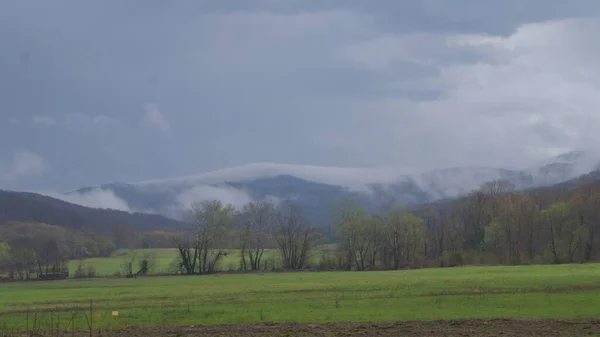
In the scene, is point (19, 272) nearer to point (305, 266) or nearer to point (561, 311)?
point (305, 266)

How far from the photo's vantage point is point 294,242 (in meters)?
142

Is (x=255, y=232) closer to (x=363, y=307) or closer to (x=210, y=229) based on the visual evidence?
(x=210, y=229)

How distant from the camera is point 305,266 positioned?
139 metres

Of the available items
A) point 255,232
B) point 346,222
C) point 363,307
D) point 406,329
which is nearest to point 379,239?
point 346,222

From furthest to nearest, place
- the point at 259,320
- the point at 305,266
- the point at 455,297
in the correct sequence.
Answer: the point at 305,266 → the point at 455,297 → the point at 259,320

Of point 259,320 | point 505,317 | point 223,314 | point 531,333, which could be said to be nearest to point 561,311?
point 505,317

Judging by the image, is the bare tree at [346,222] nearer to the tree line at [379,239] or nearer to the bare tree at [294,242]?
the tree line at [379,239]

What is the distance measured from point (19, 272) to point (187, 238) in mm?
37484

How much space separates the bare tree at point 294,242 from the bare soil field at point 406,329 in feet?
358

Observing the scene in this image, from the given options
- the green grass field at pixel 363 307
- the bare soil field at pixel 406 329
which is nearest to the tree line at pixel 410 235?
the green grass field at pixel 363 307

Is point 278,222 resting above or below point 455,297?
above

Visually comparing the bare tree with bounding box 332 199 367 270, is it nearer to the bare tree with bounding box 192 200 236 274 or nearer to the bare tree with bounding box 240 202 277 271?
the bare tree with bounding box 240 202 277 271

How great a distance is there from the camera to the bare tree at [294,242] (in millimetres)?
140250

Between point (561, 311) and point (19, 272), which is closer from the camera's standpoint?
point (561, 311)
